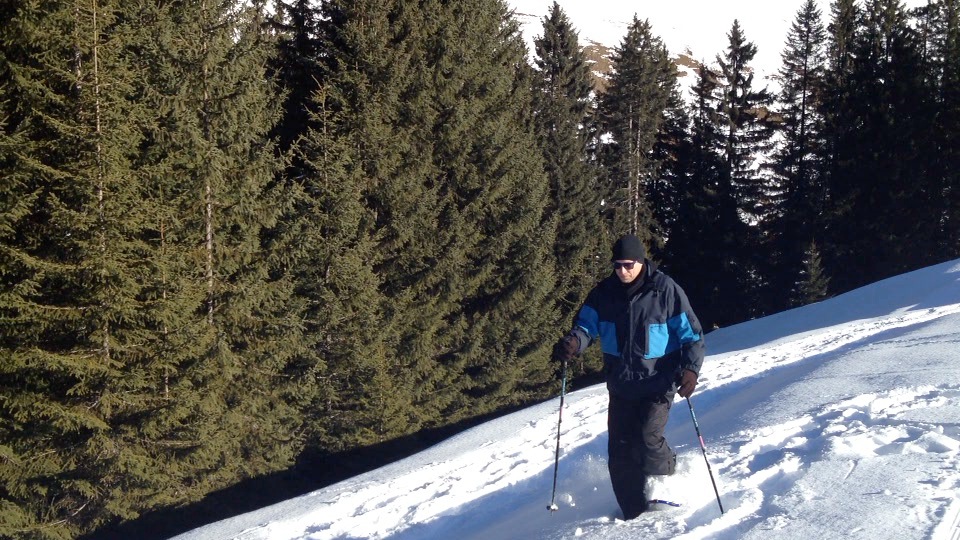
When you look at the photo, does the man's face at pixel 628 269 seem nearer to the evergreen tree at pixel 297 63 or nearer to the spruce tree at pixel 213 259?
the spruce tree at pixel 213 259

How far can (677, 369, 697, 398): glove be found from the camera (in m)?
4.87

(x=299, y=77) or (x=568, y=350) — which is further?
(x=299, y=77)

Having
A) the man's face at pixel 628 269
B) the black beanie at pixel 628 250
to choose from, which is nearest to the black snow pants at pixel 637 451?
the man's face at pixel 628 269

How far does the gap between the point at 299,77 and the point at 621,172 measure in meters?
20.5

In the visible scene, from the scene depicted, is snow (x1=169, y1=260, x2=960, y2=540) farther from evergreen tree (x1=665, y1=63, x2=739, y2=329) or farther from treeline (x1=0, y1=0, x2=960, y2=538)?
evergreen tree (x1=665, y1=63, x2=739, y2=329)

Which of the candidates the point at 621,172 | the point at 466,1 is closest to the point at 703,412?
the point at 466,1

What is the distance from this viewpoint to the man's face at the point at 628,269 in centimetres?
506

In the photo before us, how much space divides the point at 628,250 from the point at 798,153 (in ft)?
116

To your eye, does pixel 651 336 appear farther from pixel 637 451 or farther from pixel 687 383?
pixel 637 451

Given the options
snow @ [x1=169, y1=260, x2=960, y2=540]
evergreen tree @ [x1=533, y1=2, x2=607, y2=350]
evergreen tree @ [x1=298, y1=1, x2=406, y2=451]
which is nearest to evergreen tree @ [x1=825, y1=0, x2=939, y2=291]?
evergreen tree @ [x1=533, y1=2, x2=607, y2=350]

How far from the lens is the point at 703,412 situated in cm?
898

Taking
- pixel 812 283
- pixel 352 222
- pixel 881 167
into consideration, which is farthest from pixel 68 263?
pixel 881 167

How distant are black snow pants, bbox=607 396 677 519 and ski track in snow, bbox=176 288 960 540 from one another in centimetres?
18

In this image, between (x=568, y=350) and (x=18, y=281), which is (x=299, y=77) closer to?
(x=18, y=281)
